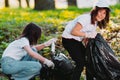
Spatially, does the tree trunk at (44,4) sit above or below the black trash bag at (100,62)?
below

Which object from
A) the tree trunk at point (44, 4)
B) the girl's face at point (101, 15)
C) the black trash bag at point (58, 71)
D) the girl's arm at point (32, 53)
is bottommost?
the tree trunk at point (44, 4)

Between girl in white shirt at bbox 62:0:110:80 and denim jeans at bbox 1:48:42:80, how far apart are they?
25.0 inches

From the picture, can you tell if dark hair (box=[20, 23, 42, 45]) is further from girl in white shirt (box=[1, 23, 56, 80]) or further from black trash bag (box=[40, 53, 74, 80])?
black trash bag (box=[40, 53, 74, 80])

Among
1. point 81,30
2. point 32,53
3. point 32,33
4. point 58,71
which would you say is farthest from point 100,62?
point 32,33

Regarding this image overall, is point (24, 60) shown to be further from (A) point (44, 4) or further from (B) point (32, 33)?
(A) point (44, 4)

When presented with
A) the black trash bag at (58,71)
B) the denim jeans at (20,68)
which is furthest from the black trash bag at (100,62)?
the denim jeans at (20,68)

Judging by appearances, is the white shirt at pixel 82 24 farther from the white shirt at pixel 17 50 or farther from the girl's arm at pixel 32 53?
the white shirt at pixel 17 50

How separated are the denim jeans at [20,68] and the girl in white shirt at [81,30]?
25.0 inches

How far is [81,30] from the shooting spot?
7230 millimetres

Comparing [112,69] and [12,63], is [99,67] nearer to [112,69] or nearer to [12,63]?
[112,69]

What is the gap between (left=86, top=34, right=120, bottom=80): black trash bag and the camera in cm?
725

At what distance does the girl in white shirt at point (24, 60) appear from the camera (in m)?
7.24

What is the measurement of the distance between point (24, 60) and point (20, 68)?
24cm

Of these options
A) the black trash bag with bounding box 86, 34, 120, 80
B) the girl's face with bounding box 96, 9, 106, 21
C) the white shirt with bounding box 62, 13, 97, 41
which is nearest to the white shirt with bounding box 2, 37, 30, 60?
the white shirt with bounding box 62, 13, 97, 41
